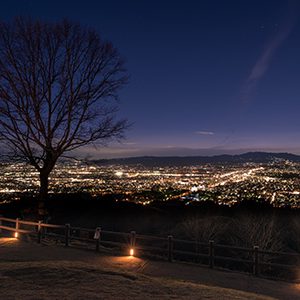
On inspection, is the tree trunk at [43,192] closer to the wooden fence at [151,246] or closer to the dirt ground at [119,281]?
the wooden fence at [151,246]

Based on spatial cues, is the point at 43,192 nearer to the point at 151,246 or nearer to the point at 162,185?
the point at 151,246

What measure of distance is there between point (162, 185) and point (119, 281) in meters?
58.9

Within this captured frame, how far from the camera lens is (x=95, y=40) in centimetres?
1537

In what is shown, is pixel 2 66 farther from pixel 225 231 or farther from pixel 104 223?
pixel 225 231

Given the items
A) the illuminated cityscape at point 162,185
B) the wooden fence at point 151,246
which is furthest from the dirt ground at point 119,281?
the illuminated cityscape at point 162,185

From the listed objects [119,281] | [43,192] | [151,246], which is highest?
[43,192]

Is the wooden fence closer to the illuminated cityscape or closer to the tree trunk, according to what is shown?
the tree trunk

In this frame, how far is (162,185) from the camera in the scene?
220 ft

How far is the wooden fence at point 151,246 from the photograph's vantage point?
12.1m

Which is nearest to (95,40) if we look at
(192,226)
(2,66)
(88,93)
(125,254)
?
(88,93)

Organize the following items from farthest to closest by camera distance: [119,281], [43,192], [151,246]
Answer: [151,246]
[43,192]
[119,281]

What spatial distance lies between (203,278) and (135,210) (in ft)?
91.5

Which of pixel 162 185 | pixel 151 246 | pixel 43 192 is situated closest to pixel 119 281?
pixel 43 192

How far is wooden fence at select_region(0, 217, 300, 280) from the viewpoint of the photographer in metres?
12.1
